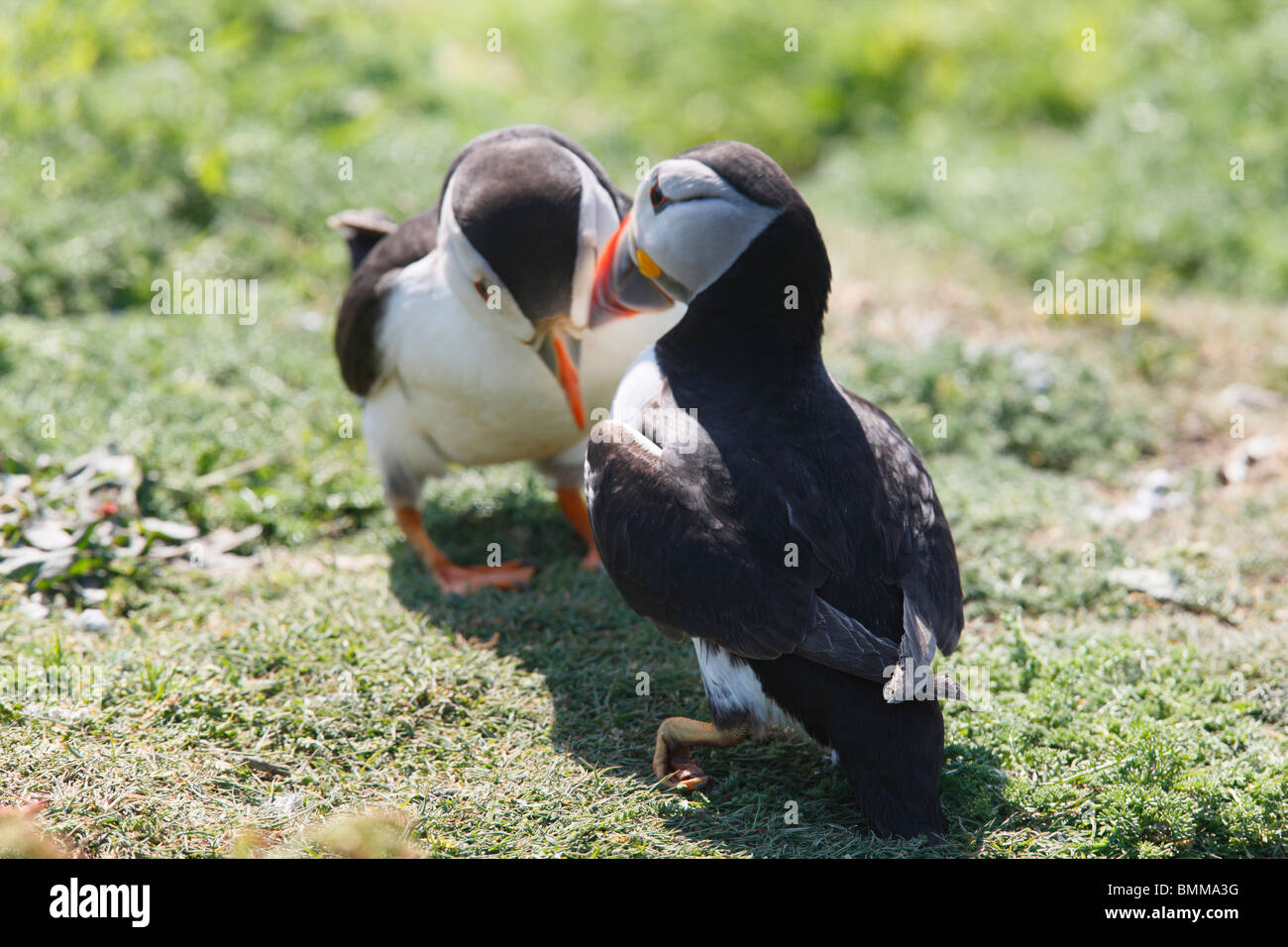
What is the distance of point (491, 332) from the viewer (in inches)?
188

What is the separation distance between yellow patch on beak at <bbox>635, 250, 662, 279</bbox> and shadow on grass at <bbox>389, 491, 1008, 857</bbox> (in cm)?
134

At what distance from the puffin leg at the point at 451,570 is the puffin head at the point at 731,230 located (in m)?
1.51

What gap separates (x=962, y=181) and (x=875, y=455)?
5.88m

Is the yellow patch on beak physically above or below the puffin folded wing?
above

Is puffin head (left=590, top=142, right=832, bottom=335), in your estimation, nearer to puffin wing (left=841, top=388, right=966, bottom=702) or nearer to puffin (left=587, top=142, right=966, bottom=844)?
puffin (left=587, top=142, right=966, bottom=844)

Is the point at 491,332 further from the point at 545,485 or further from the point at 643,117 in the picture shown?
the point at 643,117

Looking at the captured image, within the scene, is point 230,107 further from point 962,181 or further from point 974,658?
point 974,658

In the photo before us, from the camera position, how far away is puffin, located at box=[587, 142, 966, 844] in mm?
3668

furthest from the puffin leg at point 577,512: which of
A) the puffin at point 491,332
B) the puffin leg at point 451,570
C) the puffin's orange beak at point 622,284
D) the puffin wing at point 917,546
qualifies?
the puffin wing at point 917,546

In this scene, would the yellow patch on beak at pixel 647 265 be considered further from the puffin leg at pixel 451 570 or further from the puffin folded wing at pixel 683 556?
the puffin leg at pixel 451 570

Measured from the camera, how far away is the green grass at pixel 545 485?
3.89 meters

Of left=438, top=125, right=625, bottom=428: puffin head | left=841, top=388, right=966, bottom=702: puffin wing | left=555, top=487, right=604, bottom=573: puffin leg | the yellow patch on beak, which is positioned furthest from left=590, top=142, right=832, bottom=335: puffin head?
left=555, top=487, right=604, bottom=573: puffin leg

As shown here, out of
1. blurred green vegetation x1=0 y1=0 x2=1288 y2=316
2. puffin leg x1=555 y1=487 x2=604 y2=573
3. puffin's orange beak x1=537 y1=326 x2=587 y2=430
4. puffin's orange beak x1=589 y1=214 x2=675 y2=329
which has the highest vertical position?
blurred green vegetation x1=0 y1=0 x2=1288 y2=316
